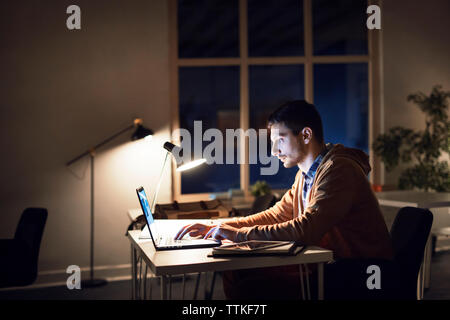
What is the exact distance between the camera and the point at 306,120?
2.02 m

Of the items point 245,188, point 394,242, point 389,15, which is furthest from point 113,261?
point 389,15

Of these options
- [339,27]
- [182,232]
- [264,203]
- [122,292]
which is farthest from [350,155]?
[339,27]

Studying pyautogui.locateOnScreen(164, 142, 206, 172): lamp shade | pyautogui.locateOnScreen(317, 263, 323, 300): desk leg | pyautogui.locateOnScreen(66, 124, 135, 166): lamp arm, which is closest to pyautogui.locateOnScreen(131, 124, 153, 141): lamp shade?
pyautogui.locateOnScreen(66, 124, 135, 166): lamp arm

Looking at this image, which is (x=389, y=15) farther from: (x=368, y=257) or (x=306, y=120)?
(x=368, y=257)

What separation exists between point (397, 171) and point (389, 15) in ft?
5.91

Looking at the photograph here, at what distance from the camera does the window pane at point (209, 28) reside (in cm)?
476

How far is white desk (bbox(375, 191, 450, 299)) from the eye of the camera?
10.8 ft

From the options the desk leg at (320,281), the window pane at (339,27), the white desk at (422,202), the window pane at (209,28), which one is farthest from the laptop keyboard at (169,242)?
the window pane at (339,27)

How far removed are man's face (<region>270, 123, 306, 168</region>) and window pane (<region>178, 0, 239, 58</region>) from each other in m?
2.89

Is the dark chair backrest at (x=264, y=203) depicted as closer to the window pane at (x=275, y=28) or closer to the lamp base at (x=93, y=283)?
the lamp base at (x=93, y=283)

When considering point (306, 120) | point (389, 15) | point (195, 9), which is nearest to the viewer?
point (306, 120)

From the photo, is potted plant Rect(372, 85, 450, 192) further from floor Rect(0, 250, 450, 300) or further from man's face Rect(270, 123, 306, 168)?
man's face Rect(270, 123, 306, 168)

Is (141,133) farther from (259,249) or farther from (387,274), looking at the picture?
(387,274)

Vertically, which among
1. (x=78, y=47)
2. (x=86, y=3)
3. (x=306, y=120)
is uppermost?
(x=86, y=3)
